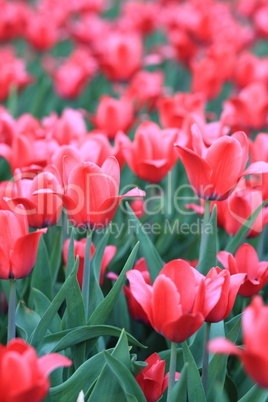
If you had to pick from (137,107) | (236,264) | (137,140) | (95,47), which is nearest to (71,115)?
(137,140)

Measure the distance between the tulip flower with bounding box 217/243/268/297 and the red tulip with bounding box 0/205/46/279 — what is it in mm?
373

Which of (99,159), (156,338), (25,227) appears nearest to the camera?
(25,227)

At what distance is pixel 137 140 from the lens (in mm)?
1568

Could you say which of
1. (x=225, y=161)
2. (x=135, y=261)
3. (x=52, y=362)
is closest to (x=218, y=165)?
(x=225, y=161)

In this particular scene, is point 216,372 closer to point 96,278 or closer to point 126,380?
point 126,380

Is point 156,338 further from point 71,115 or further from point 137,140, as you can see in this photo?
point 71,115

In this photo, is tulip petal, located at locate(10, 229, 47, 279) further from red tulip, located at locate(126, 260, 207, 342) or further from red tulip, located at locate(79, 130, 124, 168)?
red tulip, located at locate(79, 130, 124, 168)

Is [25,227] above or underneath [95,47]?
underneath

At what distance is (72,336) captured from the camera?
3.71 ft

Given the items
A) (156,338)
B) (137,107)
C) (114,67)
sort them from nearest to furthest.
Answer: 1. (156,338)
2. (137,107)
3. (114,67)

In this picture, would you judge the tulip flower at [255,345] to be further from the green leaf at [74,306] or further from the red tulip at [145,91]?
the red tulip at [145,91]

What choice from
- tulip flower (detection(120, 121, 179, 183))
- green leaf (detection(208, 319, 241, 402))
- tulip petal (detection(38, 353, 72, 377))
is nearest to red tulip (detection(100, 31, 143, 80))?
tulip flower (detection(120, 121, 179, 183))

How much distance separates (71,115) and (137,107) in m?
0.60

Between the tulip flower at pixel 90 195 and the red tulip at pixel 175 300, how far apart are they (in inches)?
7.5
